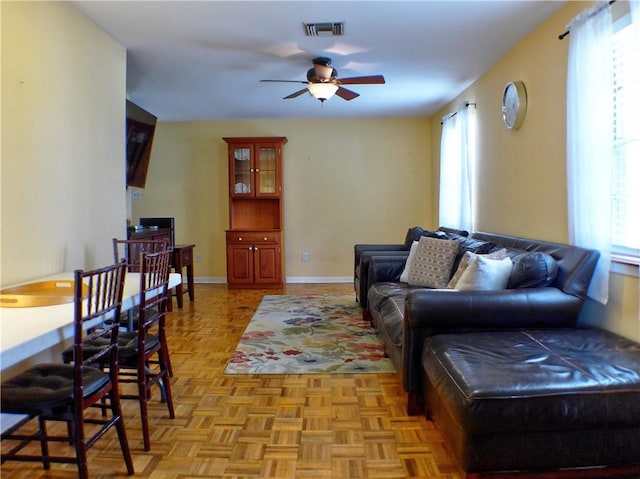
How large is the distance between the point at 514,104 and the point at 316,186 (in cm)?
325

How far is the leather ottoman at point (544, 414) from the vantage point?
1.44m

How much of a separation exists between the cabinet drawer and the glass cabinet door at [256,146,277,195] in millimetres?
599

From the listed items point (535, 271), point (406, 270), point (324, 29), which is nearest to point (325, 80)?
point (324, 29)

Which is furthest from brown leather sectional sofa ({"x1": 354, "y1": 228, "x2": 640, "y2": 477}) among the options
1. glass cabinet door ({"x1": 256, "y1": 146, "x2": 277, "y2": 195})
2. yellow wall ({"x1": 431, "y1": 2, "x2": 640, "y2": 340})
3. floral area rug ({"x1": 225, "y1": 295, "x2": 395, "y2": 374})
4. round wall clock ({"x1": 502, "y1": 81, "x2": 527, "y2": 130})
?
glass cabinet door ({"x1": 256, "y1": 146, "x2": 277, "y2": 195})

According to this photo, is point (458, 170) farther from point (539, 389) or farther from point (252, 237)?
point (539, 389)

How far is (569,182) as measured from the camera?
2438 mm

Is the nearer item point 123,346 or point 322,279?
point 123,346

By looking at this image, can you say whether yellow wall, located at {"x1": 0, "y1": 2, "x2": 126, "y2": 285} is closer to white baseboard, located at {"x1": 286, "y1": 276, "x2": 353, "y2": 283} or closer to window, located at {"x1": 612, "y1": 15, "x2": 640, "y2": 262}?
window, located at {"x1": 612, "y1": 15, "x2": 640, "y2": 262}

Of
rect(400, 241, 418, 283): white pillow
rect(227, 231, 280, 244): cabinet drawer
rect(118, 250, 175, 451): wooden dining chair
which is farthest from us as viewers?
rect(227, 231, 280, 244): cabinet drawer

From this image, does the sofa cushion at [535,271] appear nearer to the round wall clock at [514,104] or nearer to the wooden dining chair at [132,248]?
the round wall clock at [514,104]

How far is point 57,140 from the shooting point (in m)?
2.45

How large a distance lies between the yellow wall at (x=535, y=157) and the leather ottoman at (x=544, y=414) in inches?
27.3

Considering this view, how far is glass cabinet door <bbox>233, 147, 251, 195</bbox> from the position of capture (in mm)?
5819

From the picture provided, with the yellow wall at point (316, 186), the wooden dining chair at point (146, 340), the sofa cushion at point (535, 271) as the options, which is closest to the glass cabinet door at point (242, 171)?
the yellow wall at point (316, 186)
